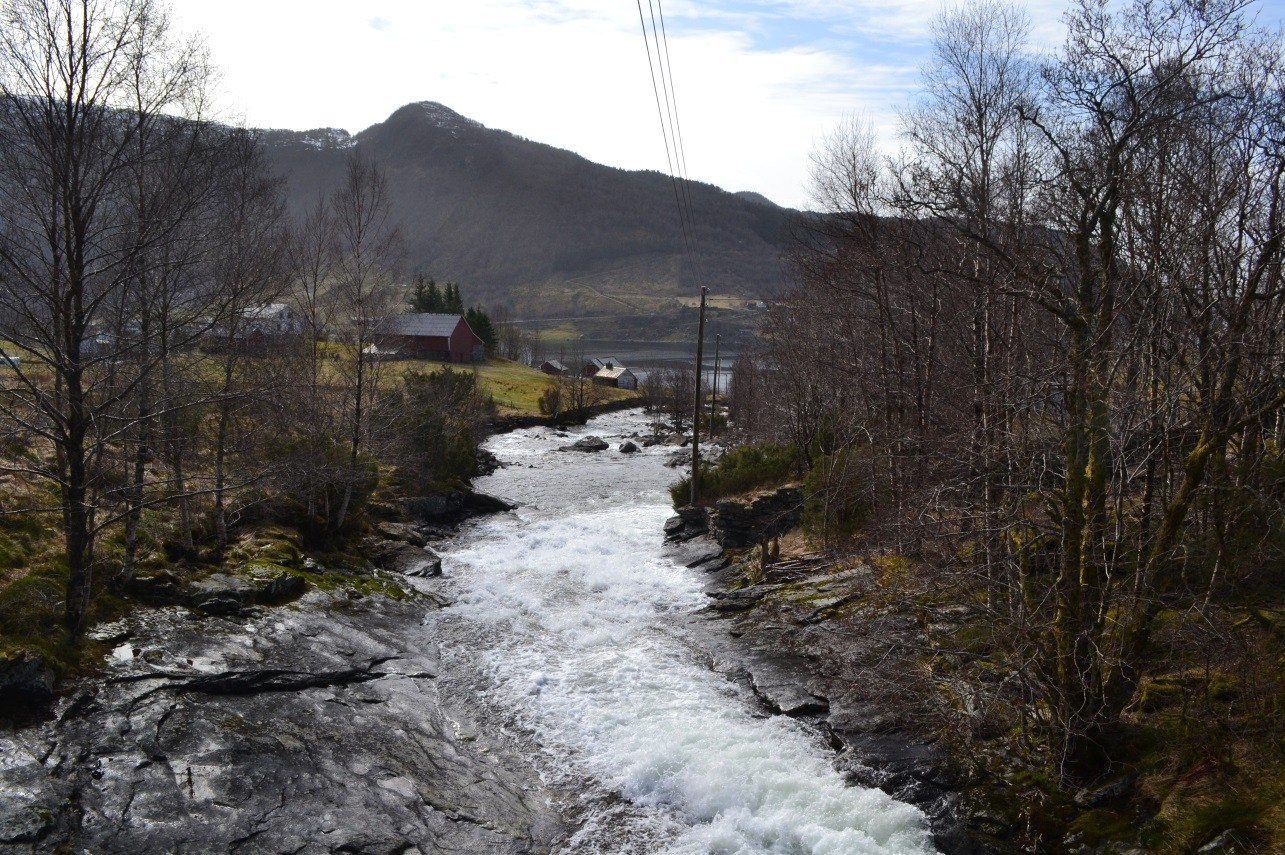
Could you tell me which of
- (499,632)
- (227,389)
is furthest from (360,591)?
(227,389)

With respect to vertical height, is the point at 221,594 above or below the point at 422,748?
above

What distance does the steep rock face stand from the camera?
2525 centimetres

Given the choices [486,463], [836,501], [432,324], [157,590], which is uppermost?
[432,324]

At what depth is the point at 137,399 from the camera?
51.3 ft

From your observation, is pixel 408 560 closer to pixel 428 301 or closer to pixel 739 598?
pixel 739 598

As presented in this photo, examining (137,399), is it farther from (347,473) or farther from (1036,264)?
(1036,264)

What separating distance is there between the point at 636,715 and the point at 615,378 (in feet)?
272

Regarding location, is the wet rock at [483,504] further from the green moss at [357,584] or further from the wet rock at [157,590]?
the wet rock at [157,590]

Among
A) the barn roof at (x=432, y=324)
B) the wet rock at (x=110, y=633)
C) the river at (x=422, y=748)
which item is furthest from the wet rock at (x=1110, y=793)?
the barn roof at (x=432, y=324)

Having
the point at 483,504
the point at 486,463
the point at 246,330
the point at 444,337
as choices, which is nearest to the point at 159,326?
the point at 246,330

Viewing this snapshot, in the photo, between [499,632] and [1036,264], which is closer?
[1036,264]

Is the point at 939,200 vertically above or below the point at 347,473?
above

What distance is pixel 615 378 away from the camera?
3787 inches

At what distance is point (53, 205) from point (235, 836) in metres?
9.29
